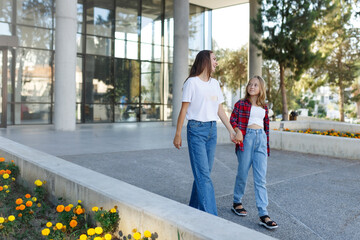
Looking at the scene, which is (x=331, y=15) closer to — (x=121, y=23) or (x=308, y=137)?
(x=308, y=137)

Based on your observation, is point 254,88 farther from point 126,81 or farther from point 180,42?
point 126,81

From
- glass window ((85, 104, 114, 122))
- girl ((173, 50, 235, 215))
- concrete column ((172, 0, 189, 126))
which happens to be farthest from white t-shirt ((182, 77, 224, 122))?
glass window ((85, 104, 114, 122))

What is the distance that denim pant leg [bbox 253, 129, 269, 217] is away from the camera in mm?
4250

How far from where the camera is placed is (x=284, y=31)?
17078 millimetres

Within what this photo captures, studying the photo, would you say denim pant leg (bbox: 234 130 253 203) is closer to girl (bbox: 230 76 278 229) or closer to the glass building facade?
girl (bbox: 230 76 278 229)

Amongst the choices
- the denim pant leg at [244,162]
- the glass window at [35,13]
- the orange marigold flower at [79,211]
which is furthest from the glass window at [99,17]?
the orange marigold flower at [79,211]

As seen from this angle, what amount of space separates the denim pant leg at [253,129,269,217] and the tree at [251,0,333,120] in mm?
13344

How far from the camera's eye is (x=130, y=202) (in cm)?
319

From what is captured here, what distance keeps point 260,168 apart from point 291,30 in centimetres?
1404

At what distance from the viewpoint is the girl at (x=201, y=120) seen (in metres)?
3.83

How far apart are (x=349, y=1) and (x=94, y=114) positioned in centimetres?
1496

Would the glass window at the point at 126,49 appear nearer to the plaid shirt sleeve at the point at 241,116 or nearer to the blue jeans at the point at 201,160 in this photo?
the plaid shirt sleeve at the point at 241,116

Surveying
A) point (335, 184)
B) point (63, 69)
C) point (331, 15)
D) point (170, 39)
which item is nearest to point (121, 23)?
point (170, 39)

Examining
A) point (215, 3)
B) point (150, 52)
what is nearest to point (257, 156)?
point (150, 52)
